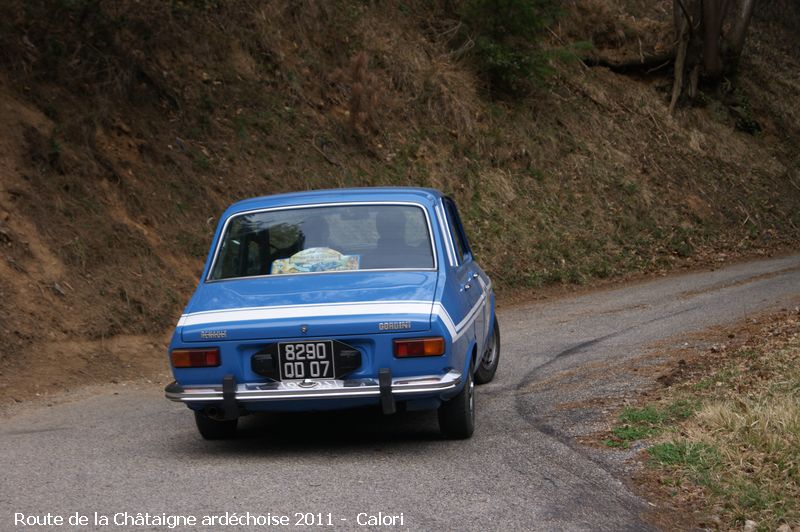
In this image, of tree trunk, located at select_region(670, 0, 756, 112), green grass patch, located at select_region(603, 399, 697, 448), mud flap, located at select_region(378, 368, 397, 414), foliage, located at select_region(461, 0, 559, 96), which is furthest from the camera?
tree trunk, located at select_region(670, 0, 756, 112)

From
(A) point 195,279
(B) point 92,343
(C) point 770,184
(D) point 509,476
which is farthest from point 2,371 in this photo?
(C) point 770,184

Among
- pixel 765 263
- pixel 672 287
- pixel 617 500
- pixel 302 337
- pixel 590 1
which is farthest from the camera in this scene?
pixel 590 1

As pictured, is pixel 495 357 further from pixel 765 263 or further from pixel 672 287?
pixel 765 263

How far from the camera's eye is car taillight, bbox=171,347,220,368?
6297 millimetres

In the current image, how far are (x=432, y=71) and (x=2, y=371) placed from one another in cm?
1345

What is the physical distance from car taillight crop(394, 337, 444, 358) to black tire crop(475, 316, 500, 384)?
261cm

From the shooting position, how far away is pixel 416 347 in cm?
616

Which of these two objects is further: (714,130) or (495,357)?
(714,130)

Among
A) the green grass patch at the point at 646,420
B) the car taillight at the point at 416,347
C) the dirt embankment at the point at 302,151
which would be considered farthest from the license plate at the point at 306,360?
the dirt embankment at the point at 302,151

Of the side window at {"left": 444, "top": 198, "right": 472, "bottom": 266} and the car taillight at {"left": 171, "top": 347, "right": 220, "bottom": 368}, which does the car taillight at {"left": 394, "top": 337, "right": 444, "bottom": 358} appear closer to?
the car taillight at {"left": 171, "top": 347, "right": 220, "bottom": 368}

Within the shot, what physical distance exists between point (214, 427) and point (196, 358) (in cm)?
84

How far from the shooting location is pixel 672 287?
15.9m

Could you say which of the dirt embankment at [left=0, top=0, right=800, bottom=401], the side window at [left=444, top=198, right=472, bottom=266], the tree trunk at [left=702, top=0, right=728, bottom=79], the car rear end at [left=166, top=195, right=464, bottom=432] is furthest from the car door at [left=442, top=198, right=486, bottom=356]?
the tree trunk at [left=702, top=0, right=728, bottom=79]

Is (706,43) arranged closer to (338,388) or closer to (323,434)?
(323,434)
